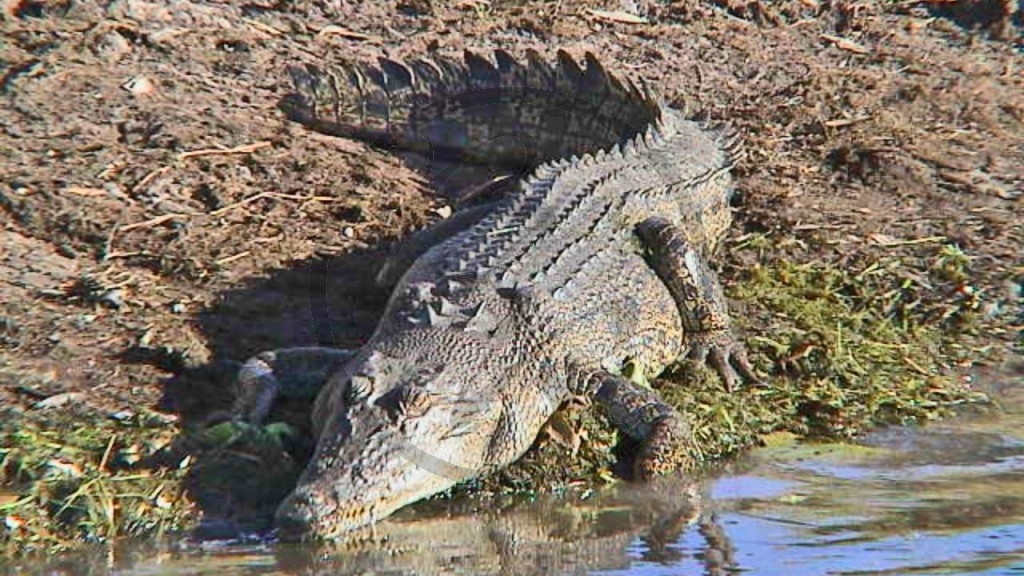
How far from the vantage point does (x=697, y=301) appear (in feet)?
21.3

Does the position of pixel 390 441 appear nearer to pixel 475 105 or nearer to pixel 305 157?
pixel 305 157

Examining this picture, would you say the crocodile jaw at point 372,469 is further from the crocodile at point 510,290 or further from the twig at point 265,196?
the twig at point 265,196

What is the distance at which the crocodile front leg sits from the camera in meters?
5.48

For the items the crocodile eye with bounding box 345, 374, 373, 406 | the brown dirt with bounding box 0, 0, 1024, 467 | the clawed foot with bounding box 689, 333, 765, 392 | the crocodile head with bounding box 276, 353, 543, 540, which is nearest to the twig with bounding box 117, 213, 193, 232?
the brown dirt with bounding box 0, 0, 1024, 467

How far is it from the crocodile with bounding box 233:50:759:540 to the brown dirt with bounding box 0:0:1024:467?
0.30m

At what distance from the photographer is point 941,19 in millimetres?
10078

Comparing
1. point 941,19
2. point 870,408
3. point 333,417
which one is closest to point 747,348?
point 870,408

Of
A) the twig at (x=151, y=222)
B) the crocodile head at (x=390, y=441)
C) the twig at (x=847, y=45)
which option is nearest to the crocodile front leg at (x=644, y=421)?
the crocodile head at (x=390, y=441)

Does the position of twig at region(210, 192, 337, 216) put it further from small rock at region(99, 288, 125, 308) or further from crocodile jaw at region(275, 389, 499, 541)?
crocodile jaw at region(275, 389, 499, 541)

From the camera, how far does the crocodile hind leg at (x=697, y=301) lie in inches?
251

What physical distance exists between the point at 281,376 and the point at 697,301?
178cm

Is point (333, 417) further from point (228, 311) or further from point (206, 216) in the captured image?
point (206, 216)

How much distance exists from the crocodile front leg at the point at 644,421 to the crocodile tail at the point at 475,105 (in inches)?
93.2

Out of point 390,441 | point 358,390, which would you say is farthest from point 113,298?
point 390,441
